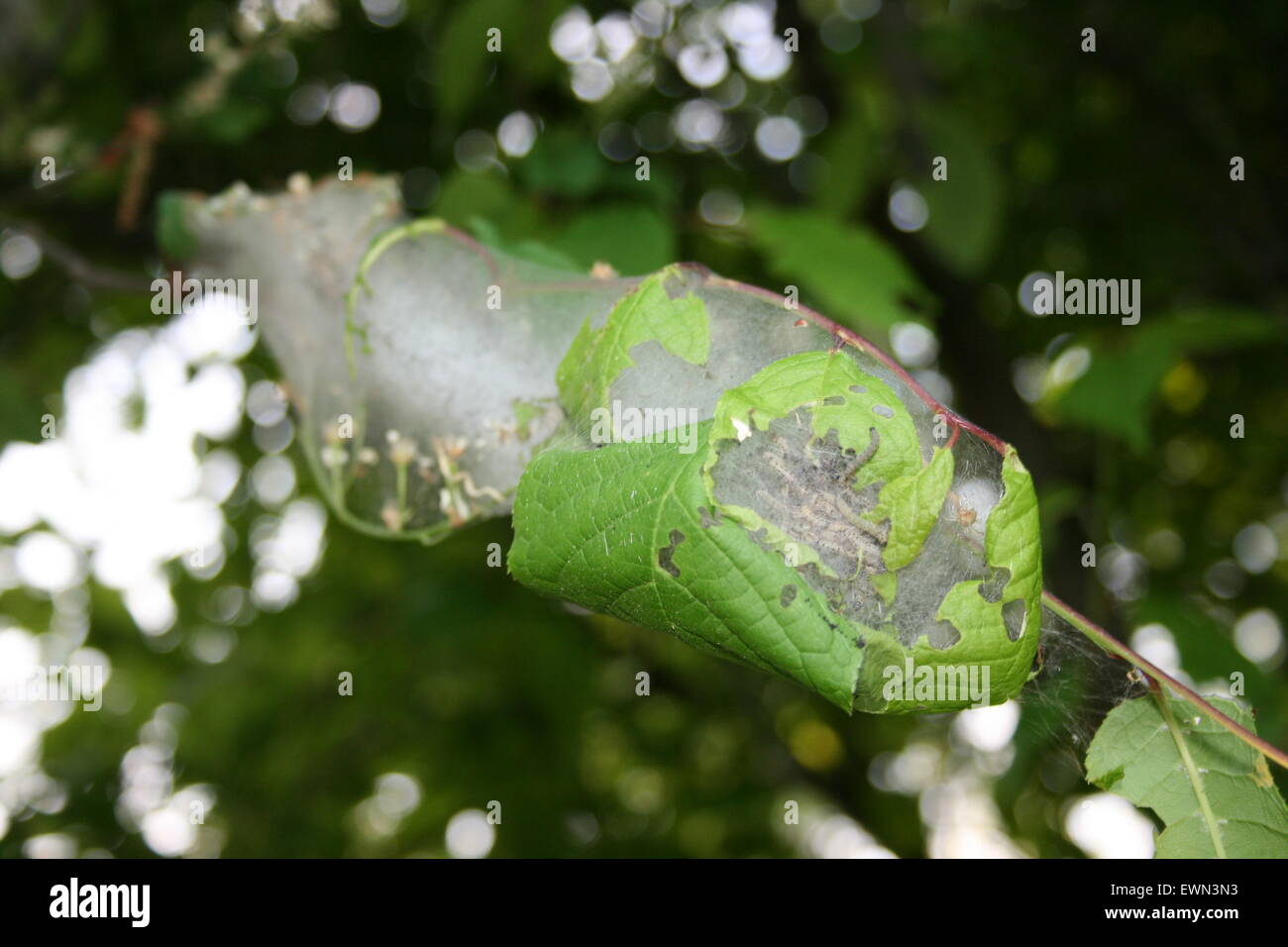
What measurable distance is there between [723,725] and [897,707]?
544 centimetres

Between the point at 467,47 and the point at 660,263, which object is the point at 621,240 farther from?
the point at 467,47

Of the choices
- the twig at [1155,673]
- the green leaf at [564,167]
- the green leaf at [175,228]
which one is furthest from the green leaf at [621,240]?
the twig at [1155,673]

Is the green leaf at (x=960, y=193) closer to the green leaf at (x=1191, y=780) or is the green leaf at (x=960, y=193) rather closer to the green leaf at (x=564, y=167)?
the green leaf at (x=564, y=167)

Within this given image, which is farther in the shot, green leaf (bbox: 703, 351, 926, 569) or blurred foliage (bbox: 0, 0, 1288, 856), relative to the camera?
blurred foliage (bbox: 0, 0, 1288, 856)

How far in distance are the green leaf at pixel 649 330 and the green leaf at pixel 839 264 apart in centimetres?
84

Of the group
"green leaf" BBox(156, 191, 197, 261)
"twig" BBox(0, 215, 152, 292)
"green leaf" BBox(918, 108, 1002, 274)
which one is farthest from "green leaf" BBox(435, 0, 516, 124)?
"green leaf" BBox(918, 108, 1002, 274)

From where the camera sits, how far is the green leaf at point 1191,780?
1.02 metres

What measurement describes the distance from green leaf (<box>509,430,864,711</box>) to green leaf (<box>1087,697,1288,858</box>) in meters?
0.38

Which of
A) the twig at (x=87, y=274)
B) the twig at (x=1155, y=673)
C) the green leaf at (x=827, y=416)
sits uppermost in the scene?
the twig at (x=87, y=274)

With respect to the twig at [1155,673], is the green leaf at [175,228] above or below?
above

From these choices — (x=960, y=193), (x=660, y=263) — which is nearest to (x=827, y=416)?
(x=660, y=263)

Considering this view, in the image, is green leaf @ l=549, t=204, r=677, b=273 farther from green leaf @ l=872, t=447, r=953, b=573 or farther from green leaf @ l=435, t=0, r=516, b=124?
green leaf @ l=872, t=447, r=953, b=573

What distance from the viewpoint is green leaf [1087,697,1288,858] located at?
1023 millimetres

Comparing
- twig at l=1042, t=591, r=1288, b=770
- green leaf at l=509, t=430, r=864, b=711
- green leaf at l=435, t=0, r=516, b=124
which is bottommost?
twig at l=1042, t=591, r=1288, b=770
